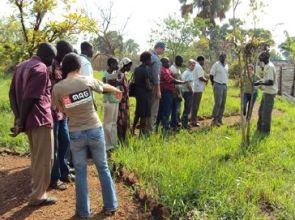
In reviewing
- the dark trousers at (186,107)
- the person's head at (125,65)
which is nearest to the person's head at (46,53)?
A: the person's head at (125,65)

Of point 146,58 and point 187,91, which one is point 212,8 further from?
point 146,58

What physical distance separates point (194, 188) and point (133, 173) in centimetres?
113

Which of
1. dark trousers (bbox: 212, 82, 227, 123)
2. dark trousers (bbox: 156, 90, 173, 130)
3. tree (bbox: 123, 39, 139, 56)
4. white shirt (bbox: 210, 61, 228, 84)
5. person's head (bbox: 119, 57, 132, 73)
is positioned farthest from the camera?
tree (bbox: 123, 39, 139, 56)

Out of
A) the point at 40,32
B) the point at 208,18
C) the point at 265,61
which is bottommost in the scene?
the point at 265,61

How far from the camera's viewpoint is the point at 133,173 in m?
5.59

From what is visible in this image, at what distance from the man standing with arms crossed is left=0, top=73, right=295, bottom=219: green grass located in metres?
0.55

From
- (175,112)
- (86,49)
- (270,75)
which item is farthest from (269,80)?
(86,49)

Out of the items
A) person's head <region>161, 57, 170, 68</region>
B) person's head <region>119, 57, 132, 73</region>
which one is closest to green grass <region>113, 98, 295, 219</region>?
person's head <region>119, 57, 132, 73</region>

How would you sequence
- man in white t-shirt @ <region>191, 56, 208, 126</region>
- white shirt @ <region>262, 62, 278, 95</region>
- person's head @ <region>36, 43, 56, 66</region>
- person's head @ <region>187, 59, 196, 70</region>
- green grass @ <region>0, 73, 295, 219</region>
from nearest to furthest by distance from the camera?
green grass @ <region>0, 73, 295, 219</region> < person's head @ <region>36, 43, 56, 66</region> < white shirt @ <region>262, 62, 278, 95</region> < person's head @ <region>187, 59, 196, 70</region> < man in white t-shirt @ <region>191, 56, 208, 126</region>

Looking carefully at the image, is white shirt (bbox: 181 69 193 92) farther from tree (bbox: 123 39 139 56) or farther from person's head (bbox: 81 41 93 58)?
tree (bbox: 123 39 139 56)

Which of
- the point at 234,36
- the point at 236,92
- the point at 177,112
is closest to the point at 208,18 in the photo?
the point at 236,92

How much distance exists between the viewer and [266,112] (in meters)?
8.61

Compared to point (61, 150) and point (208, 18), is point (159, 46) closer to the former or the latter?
point (61, 150)

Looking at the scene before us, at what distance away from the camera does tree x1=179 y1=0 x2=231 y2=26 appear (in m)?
27.9
